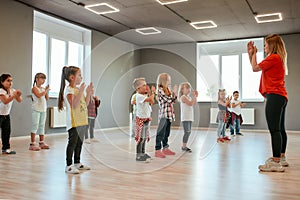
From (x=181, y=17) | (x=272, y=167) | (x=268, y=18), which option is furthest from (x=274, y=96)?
(x=268, y=18)

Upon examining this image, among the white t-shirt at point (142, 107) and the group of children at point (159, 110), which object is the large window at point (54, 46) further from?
the white t-shirt at point (142, 107)

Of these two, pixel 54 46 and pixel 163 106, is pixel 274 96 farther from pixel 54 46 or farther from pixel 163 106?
pixel 54 46

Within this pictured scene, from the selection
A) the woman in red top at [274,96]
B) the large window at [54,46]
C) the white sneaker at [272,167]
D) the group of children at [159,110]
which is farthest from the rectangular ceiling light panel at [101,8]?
the white sneaker at [272,167]

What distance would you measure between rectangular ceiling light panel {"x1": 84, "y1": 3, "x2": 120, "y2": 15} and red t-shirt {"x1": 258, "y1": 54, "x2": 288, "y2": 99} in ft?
11.6

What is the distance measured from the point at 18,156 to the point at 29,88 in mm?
2343

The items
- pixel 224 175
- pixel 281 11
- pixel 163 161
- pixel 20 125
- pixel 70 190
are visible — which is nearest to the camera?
pixel 70 190

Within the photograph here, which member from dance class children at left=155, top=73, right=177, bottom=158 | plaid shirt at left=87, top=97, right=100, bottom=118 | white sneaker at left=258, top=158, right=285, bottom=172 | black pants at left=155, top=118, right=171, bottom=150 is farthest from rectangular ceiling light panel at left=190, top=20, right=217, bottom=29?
white sneaker at left=258, top=158, right=285, bottom=172

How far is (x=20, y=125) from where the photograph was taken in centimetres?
513

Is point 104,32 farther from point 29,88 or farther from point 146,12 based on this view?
point 29,88

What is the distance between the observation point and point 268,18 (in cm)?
598

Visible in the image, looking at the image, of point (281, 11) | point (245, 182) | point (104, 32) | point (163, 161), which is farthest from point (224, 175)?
point (104, 32)

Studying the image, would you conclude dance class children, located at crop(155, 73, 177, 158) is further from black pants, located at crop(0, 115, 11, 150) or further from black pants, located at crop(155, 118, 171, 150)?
black pants, located at crop(0, 115, 11, 150)

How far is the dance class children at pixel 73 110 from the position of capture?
242 cm

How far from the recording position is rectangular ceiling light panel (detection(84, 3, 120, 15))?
17.6ft
